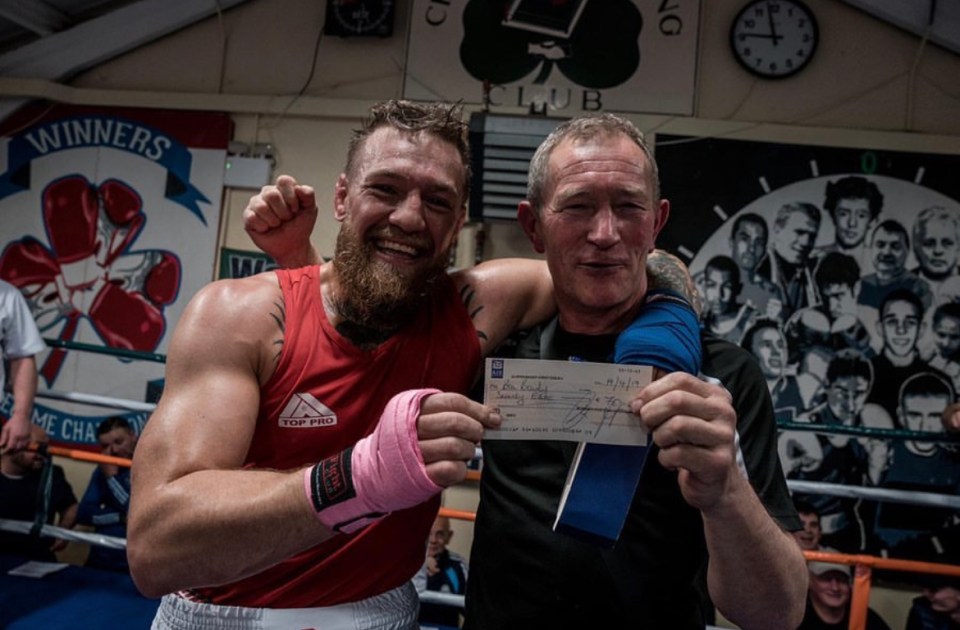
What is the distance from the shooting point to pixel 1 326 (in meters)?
3.05

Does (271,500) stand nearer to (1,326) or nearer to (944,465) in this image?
(1,326)

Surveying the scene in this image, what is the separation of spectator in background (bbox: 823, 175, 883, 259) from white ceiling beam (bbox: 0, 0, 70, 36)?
5357 mm

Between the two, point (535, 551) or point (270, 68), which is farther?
point (270, 68)

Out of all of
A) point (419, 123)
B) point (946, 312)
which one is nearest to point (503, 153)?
point (419, 123)

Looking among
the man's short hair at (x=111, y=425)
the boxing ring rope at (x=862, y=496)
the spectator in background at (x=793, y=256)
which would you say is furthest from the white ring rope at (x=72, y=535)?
the spectator in background at (x=793, y=256)

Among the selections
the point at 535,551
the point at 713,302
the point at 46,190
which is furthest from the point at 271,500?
the point at 46,190

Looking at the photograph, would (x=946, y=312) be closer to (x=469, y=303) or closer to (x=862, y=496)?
(x=862, y=496)

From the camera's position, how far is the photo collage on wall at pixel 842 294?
375 cm

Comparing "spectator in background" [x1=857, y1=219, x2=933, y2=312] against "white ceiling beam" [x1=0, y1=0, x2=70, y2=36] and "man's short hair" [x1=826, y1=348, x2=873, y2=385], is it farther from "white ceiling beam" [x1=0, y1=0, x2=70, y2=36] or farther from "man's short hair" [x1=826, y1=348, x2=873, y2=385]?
"white ceiling beam" [x1=0, y1=0, x2=70, y2=36]

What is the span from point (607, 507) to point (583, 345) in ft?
1.23

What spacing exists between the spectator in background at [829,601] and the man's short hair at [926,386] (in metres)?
1.15

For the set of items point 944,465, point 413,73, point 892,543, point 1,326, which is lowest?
point 892,543

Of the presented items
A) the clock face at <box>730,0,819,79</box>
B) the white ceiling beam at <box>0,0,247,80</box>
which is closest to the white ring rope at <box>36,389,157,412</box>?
the white ceiling beam at <box>0,0,247,80</box>

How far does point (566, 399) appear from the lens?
0.91m
